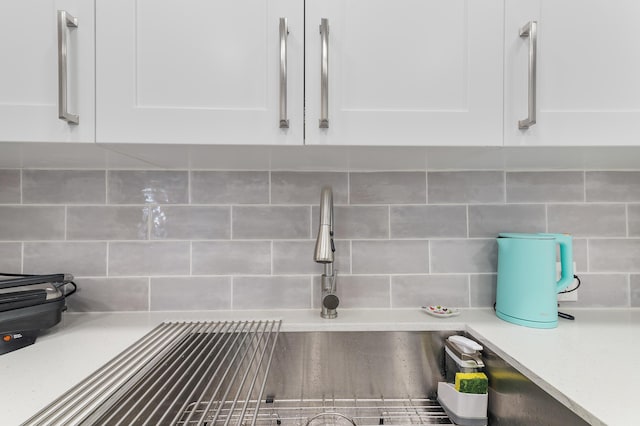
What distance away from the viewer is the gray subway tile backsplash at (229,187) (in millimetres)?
995

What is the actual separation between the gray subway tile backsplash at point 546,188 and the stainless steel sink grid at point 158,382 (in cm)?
91

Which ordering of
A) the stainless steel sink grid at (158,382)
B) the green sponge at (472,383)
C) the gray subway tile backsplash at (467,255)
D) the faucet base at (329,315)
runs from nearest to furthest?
1. the stainless steel sink grid at (158,382)
2. the green sponge at (472,383)
3. the faucet base at (329,315)
4. the gray subway tile backsplash at (467,255)

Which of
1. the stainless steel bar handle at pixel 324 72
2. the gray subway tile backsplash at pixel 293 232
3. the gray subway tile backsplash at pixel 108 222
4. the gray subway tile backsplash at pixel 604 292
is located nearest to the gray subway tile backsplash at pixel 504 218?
the gray subway tile backsplash at pixel 293 232

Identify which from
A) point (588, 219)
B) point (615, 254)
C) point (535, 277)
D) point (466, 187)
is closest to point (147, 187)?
point (466, 187)

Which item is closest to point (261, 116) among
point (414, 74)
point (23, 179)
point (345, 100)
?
point (345, 100)

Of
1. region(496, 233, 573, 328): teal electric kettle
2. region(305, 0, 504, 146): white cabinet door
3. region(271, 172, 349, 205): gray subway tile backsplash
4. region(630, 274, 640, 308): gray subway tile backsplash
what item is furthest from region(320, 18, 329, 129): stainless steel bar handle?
region(630, 274, 640, 308): gray subway tile backsplash

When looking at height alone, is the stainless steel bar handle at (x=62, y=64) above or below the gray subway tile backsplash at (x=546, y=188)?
above

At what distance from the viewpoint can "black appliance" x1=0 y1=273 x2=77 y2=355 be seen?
0.68 metres

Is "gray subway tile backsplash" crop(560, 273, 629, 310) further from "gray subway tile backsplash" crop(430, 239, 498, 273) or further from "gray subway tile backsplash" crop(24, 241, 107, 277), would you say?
"gray subway tile backsplash" crop(24, 241, 107, 277)

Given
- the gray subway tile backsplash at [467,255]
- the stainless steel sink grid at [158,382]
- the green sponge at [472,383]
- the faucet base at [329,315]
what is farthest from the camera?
the gray subway tile backsplash at [467,255]

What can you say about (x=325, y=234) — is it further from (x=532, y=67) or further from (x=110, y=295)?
(x=110, y=295)

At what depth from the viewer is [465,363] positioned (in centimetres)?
76

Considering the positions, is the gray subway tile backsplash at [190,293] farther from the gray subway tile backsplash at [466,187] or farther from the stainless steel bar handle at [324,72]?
the gray subway tile backsplash at [466,187]

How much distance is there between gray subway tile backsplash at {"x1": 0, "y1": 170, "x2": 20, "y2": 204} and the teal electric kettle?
5.07 feet
